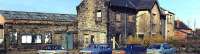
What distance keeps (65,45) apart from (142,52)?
23.0 metres

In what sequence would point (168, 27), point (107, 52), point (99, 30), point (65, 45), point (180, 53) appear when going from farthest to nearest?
1. point (168, 27)
2. point (65, 45)
3. point (99, 30)
4. point (180, 53)
5. point (107, 52)

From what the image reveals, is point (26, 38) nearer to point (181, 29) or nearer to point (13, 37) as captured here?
point (13, 37)

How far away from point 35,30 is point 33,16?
2785 mm

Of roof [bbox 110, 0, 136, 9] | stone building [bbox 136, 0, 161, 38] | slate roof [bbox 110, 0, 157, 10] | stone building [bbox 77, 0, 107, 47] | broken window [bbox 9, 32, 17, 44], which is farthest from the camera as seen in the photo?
stone building [bbox 136, 0, 161, 38]

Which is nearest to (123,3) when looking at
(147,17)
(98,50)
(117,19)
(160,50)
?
(117,19)

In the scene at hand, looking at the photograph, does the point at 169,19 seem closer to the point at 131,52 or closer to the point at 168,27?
the point at 168,27

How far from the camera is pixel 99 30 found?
51.0 meters

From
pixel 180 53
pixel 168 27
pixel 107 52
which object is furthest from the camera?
pixel 168 27

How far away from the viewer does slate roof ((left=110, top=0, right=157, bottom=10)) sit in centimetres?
5009

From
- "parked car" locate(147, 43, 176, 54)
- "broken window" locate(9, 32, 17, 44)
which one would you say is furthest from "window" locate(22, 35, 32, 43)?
"parked car" locate(147, 43, 176, 54)

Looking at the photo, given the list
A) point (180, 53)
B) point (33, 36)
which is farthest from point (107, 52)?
point (33, 36)

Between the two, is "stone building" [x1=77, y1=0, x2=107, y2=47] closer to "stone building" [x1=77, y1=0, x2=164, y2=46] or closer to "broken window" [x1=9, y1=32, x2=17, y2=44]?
"stone building" [x1=77, y1=0, x2=164, y2=46]

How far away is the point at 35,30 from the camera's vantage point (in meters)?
53.7

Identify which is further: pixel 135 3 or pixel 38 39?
pixel 38 39
